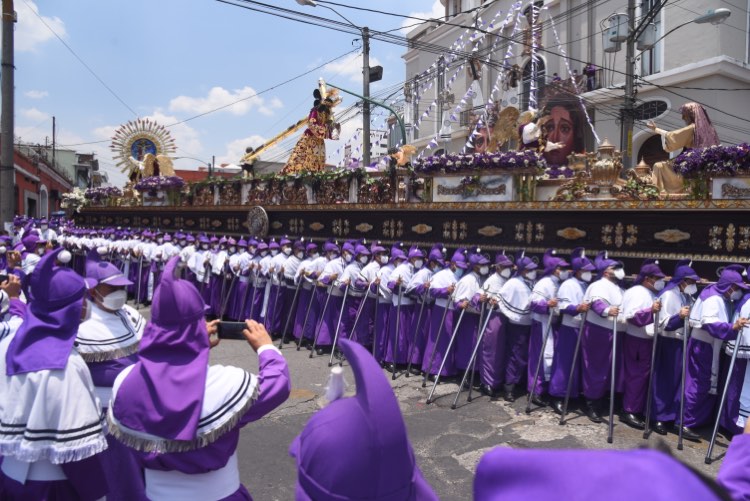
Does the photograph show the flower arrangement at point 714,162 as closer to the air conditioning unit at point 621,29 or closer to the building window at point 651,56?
the air conditioning unit at point 621,29

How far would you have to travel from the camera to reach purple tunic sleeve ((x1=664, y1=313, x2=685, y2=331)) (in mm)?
6207

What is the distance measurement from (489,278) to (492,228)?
4.96ft

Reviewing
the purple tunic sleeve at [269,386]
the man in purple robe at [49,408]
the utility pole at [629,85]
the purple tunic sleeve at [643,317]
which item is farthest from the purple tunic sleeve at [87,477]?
the utility pole at [629,85]

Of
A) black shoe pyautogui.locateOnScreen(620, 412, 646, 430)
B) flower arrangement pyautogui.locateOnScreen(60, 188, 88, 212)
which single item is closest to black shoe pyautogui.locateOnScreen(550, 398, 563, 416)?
black shoe pyautogui.locateOnScreen(620, 412, 646, 430)

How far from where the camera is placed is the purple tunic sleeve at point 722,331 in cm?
582

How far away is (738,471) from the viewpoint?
62.7 inches

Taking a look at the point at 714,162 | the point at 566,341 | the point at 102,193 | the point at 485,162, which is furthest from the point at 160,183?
the point at 714,162

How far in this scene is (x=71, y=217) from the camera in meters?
25.4

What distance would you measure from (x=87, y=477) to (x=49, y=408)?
0.47 m

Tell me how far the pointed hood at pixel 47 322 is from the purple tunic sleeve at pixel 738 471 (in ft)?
9.80

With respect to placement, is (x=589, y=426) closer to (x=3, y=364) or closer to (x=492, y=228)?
(x=492, y=228)

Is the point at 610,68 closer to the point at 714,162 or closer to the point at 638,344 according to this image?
the point at 714,162

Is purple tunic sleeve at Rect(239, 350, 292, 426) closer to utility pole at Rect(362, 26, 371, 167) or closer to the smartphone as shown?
the smartphone

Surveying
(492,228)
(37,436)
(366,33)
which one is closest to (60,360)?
(37,436)
